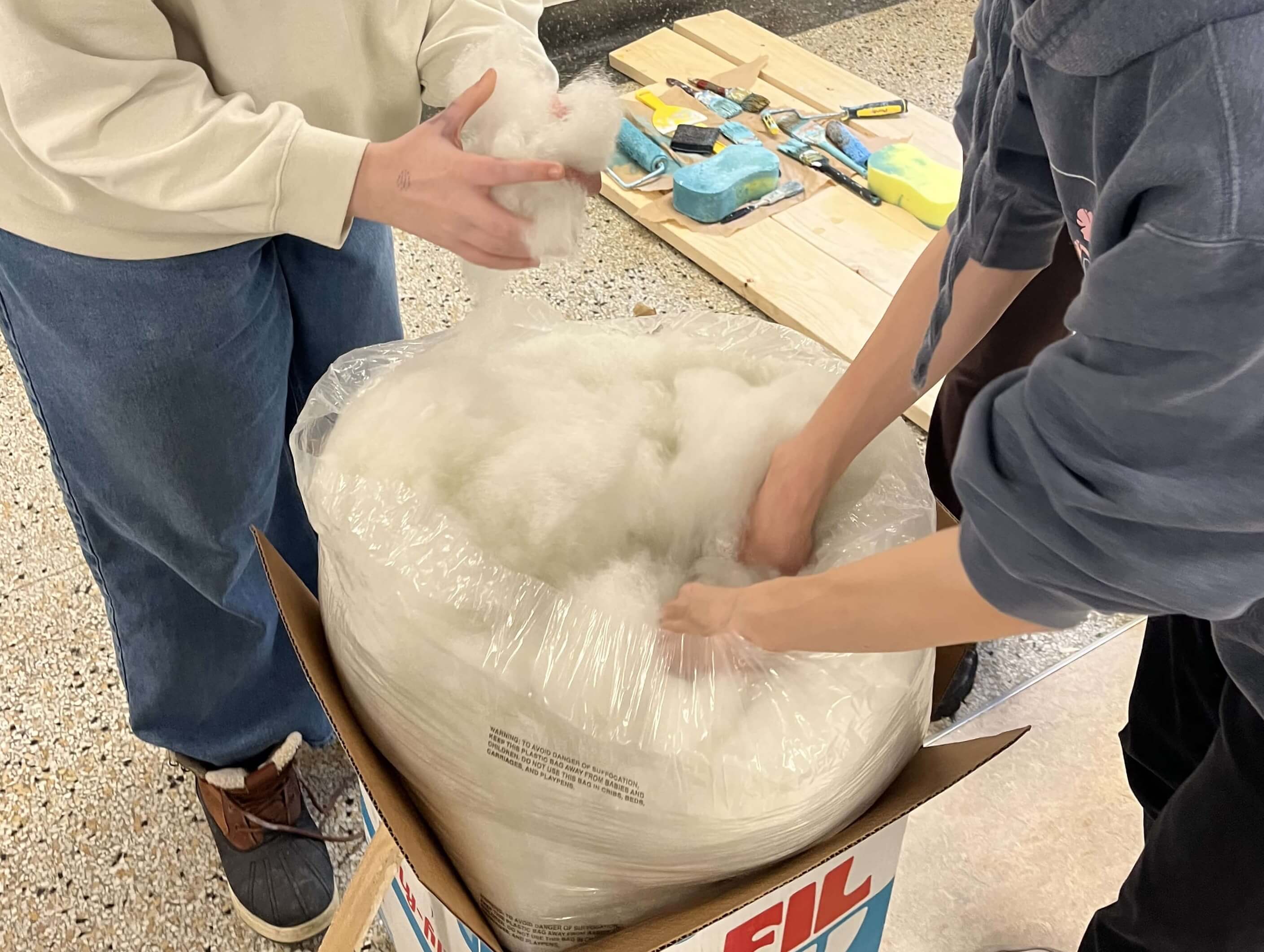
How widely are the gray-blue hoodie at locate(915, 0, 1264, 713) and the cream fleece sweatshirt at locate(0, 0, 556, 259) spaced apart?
1.35 feet

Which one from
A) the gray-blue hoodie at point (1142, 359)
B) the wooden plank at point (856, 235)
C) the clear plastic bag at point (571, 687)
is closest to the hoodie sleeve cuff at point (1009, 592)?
the gray-blue hoodie at point (1142, 359)

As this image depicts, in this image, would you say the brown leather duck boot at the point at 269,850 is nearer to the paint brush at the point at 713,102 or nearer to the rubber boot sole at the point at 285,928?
the rubber boot sole at the point at 285,928

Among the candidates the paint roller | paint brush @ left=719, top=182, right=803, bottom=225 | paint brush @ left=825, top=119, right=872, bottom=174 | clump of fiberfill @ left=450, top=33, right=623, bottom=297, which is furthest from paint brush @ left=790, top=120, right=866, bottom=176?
clump of fiberfill @ left=450, top=33, right=623, bottom=297

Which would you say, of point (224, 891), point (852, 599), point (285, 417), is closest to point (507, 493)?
point (852, 599)

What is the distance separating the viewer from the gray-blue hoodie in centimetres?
Answer: 32

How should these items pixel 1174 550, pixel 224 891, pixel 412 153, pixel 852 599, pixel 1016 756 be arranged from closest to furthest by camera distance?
pixel 1174 550, pixel 852 599, pixel 412 153, pixel 224 891, pixel 1016 756

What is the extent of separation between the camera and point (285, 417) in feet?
2.85

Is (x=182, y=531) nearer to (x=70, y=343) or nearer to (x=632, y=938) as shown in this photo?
(x=70, y=343)

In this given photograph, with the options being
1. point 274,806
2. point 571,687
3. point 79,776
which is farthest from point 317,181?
point 79,776

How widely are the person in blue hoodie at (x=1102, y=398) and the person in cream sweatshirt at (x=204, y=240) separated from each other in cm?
26

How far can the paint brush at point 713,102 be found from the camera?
78.0 inches

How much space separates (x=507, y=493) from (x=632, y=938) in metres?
0.27

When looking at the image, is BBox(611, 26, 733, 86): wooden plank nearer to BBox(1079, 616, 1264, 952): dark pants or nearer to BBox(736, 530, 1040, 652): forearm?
BBox(1079, 616, 1264, 952): dark pants

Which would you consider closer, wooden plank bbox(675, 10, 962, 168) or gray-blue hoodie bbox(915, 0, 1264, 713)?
gray-blue hoodie bbox(915, 0, 1264, 713)
